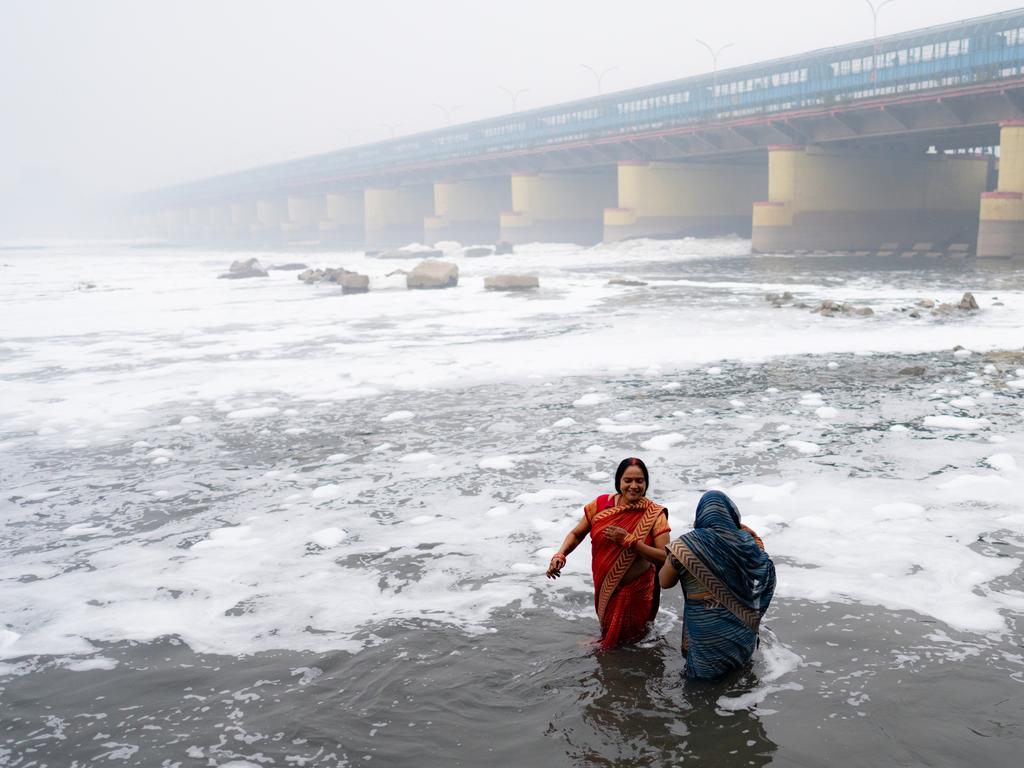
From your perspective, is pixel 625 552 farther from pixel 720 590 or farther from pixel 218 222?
pixel 218 222

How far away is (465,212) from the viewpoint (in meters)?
74.6

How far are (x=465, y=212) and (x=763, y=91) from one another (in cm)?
3232

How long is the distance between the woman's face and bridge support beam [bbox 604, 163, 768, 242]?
50.1 m

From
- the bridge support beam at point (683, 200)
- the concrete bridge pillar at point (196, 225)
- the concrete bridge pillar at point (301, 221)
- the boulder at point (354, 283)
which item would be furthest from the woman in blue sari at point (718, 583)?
A: the concrete bridge pillar at point (196, 225)

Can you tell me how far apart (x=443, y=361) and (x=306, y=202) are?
293ft

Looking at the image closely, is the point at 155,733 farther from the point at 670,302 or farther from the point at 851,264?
the point at 851,264

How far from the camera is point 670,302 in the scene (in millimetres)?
21000

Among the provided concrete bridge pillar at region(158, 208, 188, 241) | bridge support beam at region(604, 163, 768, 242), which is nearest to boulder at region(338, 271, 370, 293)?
bridge support beam at region(604, 163, 768, 242)

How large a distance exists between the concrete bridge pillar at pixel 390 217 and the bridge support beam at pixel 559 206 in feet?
61.9

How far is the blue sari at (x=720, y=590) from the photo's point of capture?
11.6 feet

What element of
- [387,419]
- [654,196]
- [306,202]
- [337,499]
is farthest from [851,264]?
[306,202]

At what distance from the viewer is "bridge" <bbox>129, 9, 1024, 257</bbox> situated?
1398 inches

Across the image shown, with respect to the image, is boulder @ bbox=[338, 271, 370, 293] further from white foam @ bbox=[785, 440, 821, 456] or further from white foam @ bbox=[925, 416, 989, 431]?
white foam @ bbox=[785, 440, 821, 456]

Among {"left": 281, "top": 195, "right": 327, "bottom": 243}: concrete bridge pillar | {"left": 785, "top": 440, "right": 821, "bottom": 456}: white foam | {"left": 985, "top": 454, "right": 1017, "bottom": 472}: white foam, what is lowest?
{"left": 785, "top": 440, "right": 821, "bottom": 456}: white foam
